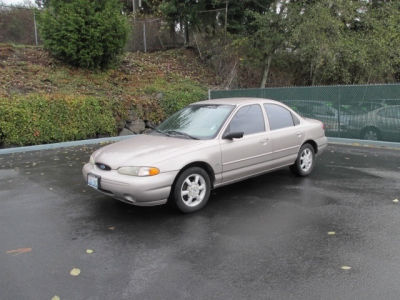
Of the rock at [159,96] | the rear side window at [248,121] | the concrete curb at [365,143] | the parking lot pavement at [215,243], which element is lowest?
the parking lot pavement at [215,243]

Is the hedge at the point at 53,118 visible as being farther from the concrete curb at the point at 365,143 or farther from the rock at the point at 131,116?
the concrete curb at the point at 365,143

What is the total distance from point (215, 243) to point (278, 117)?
3079mm

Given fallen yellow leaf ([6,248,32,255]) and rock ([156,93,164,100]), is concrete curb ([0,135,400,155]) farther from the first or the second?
fallen yellow leaf ([6,248,32,255])

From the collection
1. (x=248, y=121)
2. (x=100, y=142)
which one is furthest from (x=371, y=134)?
(x=100, y=142)

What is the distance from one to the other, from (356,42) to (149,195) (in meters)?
15.0

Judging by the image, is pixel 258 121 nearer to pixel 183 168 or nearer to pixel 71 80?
pixel 183 168

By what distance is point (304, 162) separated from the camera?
22.4 feet

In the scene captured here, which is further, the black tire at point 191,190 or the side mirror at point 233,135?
the side mirror at point 233,135

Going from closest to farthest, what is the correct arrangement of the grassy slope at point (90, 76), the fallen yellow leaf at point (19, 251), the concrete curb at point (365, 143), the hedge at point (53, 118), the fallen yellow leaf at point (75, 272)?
the fallen yellow leaf at point (75, 272), the fallen yellow leaf at point (19, 251), the concrete curb at point (365, 143), the hedge at point (53, 118), the grassy slope at point (90, 76)

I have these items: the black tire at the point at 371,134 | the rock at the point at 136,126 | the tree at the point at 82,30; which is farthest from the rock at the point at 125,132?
the black tire at the point at 371,134

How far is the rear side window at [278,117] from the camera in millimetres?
6164

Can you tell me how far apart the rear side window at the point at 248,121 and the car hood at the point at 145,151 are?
30.0 inches

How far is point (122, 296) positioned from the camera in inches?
120

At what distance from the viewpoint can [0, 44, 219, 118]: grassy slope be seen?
12.8 meters
